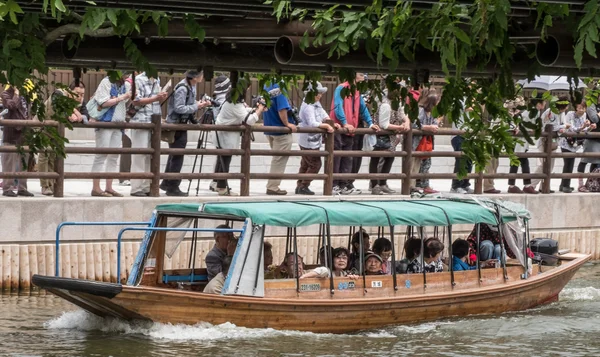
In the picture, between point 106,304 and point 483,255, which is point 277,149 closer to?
point 483,255

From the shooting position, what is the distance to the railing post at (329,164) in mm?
20734

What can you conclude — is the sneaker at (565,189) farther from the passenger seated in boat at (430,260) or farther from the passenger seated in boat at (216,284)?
the passenger seated in boat at (216,284)

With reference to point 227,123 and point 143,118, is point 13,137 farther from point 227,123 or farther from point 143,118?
point 227,123

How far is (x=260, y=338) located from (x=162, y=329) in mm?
1155

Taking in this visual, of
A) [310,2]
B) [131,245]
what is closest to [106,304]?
[131,245]

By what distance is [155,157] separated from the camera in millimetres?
19156

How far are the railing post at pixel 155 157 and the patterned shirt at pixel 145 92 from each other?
61 centimetres

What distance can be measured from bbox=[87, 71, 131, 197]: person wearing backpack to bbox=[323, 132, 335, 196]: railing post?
127 inches

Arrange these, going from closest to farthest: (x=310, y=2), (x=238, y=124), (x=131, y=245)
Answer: (x=310, y=2)
(x=131, y=245)
(x=238, y=124)

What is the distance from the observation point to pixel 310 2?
8.78 metres

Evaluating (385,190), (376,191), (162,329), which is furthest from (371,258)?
(385,190)

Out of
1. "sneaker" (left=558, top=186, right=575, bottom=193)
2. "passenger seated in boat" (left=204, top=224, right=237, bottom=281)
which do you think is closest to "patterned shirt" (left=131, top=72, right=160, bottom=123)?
"passenger seated in boat" (left=204, top=224, right=237, bottom=281)

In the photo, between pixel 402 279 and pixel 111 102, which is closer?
pixel 402 279

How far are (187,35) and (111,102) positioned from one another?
8.58m
